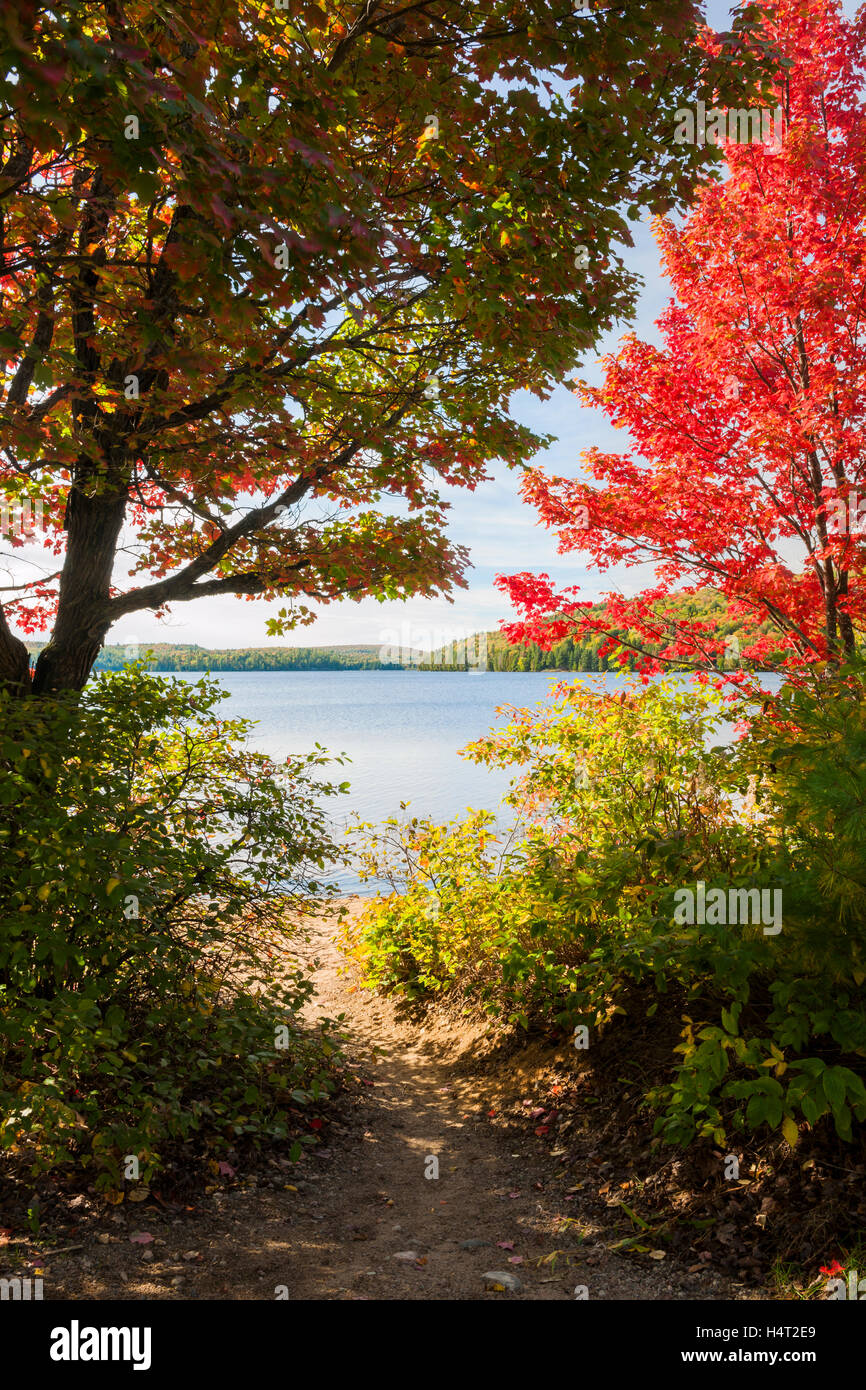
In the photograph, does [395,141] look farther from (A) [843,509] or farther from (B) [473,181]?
(A) [843,509]

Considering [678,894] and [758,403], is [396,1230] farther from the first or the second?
[758,403]

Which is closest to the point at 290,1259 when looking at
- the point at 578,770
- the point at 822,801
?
the point at 822,801

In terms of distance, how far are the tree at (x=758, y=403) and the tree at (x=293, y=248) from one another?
2224mm

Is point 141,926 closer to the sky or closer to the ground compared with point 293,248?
closer to the ground

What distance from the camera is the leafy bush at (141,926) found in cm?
362

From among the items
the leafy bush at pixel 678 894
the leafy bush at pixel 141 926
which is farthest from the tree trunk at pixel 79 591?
the leafy bush at pixel 678 894

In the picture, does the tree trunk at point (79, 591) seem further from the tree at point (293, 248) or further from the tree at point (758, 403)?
the tree at point (758, 403)

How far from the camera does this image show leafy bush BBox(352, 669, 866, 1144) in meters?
3.35

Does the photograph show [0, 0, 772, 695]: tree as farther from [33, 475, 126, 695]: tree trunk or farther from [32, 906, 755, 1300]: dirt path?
[32, 906, 755, 1300]: dirt path

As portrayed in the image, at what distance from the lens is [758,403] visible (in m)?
7.32

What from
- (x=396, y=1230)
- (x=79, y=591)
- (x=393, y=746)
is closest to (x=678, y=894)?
(x=396, y=1230)

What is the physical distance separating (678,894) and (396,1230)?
7.59 feet

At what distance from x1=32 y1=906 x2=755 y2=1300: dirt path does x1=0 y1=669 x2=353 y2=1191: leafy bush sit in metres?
0.37

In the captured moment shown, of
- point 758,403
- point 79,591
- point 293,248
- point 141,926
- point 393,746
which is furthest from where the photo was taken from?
point 393,746
